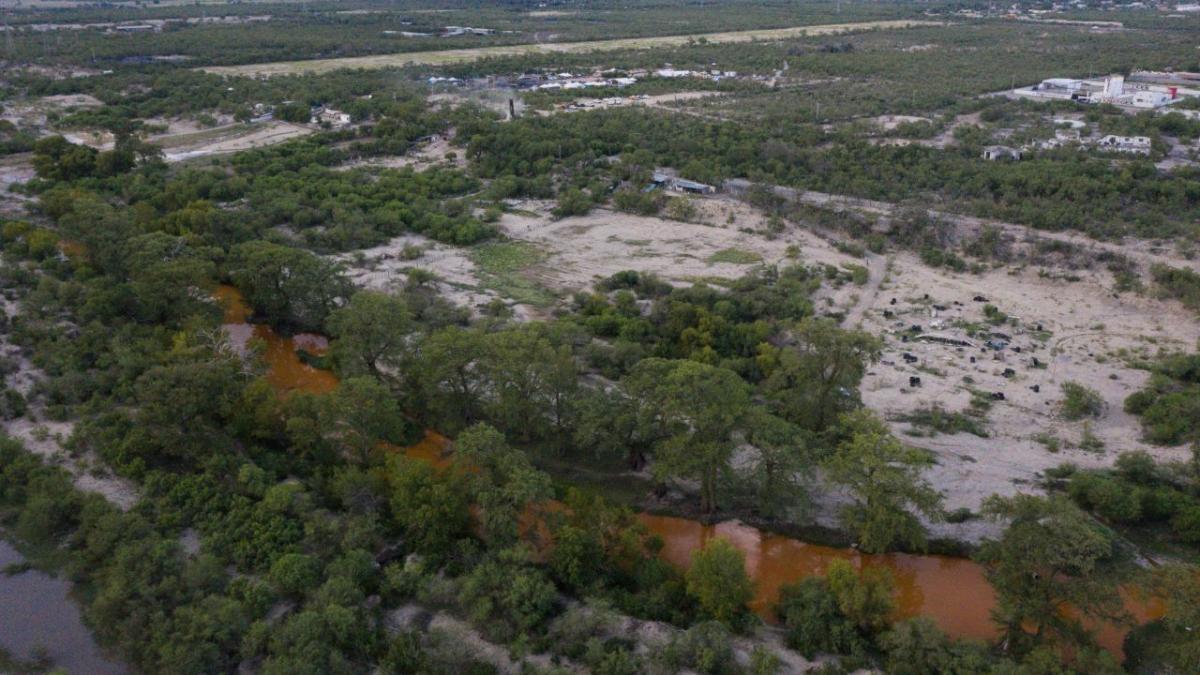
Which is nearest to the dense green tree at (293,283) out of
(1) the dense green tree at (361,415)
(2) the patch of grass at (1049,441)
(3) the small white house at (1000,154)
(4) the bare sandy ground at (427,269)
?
(4) the bare sandy ground at (427,269)

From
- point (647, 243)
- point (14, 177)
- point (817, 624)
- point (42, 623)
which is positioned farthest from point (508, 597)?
point (14, 177)

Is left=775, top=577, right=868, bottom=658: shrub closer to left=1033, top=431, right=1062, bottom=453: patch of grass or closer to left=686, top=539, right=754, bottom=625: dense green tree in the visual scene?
left=686, top=539, right=754, bottom=625: dense green tree

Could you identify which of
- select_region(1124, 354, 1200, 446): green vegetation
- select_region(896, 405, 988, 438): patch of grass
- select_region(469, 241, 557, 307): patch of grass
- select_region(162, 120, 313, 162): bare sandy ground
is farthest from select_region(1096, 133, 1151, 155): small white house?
select_region(162, 120, 313, 162): bare sandy ground

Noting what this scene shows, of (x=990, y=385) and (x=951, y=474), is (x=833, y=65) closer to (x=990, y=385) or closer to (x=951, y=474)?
(x=990, y=385)

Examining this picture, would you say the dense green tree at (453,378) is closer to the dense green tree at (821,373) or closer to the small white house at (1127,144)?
the dense green tree at (821,373)

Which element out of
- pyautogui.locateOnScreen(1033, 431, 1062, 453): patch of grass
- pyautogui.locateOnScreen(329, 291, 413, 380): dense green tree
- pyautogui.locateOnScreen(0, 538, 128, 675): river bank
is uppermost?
pyautogui.locateOnScreen(329, 291, 413, 380): dense green tree

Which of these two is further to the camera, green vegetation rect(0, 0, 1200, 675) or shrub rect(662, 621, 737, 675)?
green vegetation rect(0, 0, 1200, 675)

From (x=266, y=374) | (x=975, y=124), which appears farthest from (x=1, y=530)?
(x=975, y=124)

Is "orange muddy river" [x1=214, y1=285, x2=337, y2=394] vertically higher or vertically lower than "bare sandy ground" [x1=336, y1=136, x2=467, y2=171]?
lower
